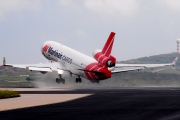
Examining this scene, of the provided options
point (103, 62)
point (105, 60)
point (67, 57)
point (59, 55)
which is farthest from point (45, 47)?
point (105, 60)

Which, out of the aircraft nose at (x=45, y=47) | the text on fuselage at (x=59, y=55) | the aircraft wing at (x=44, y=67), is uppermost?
the aircraft nose at (x=45, y=47)

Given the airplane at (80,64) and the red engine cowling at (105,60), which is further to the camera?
the airplane at (80,64)

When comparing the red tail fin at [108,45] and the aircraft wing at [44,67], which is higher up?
the red tail fin at [108,45]

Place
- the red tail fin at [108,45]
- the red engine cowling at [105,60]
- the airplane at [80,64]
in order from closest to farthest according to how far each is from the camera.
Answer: the red engine cowling at [105,60], the red tail fin at [108,45], the airplane at [80,64]

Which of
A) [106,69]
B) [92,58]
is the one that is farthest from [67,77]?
[106,69]

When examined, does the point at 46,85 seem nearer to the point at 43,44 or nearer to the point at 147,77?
the point at 43,44

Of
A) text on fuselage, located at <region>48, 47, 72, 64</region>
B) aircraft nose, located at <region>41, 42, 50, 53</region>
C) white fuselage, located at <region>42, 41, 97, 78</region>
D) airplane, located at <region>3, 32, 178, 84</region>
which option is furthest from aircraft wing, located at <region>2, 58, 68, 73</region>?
aircraft nose, located at <region>41, 42, 50, 53</region>

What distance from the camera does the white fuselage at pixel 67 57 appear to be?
9969 cm

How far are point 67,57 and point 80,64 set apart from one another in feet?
19.7

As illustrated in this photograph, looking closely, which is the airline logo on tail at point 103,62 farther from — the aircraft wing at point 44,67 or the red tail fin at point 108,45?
the aircraft wing at point 44,67

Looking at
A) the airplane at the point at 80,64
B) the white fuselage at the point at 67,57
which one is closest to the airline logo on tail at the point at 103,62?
the airplane at the point at 80,64

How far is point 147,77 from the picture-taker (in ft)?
400

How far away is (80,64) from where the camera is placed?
99812 millimetres

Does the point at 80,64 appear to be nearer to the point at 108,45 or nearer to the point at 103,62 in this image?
the point at 108,45
